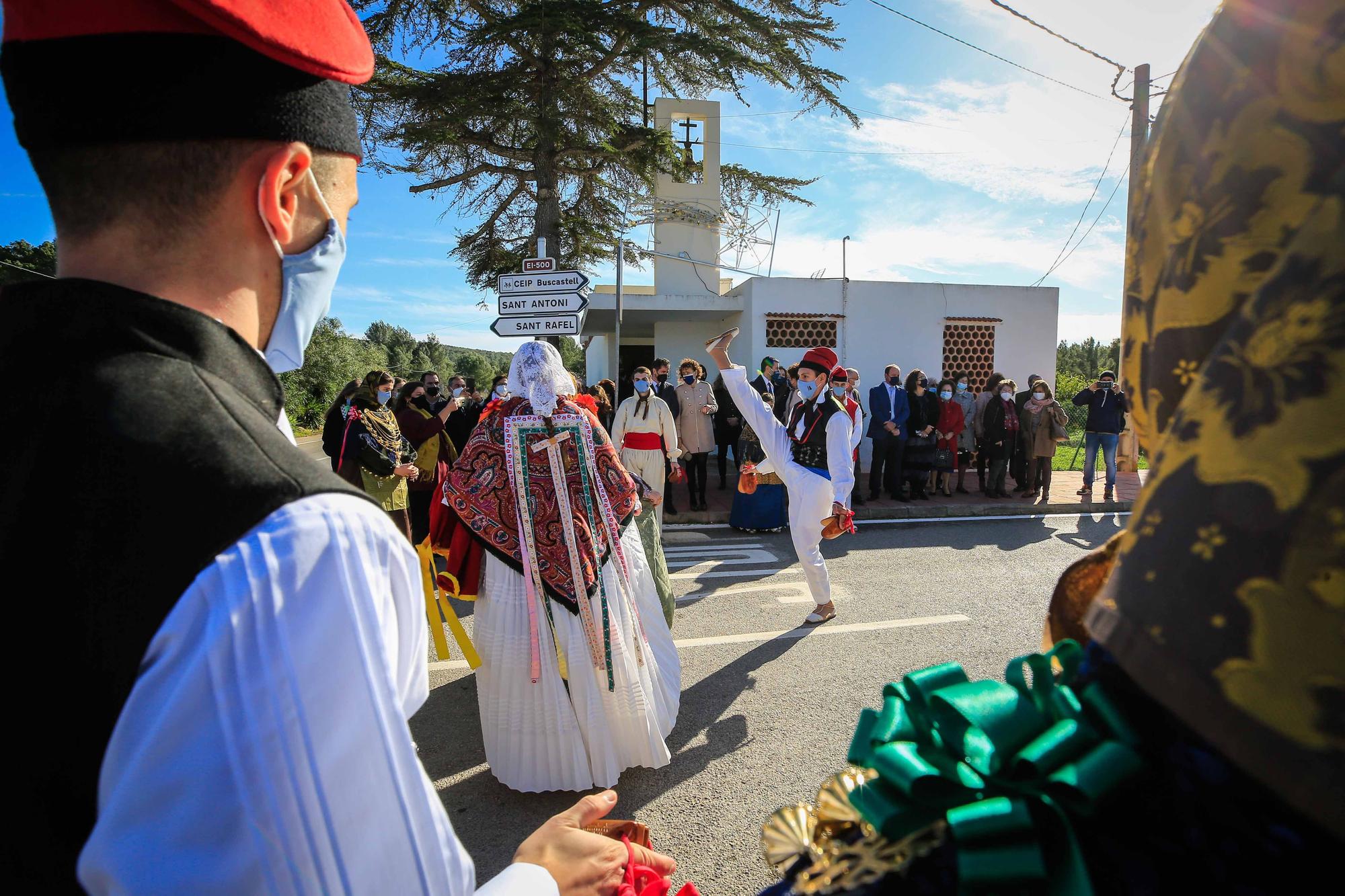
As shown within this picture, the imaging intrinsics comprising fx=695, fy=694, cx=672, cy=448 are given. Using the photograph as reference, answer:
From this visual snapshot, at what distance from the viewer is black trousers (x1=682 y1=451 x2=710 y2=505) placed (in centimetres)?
973

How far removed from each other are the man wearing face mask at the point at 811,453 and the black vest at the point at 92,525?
4354mm

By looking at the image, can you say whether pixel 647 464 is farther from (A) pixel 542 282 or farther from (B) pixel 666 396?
(A) pixel 542 282

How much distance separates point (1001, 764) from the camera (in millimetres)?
547

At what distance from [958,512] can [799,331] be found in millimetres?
5260

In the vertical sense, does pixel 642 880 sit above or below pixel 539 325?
below

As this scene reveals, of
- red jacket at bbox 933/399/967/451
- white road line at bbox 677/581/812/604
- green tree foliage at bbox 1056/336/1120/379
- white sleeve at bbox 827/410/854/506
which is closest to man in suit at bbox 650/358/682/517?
white road line at bbox 677/581/812/604

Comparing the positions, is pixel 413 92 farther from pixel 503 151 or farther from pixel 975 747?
pixel 975 747

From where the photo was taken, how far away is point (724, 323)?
600 inches

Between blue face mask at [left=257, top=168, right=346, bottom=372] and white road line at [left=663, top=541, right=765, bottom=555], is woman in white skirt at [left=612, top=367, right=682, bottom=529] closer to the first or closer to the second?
white road line at [left=663, top=541, right=765, bottom=555]

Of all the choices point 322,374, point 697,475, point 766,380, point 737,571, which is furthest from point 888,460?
point 322,374

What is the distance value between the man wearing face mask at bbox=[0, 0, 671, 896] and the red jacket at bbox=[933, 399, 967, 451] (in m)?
11.0

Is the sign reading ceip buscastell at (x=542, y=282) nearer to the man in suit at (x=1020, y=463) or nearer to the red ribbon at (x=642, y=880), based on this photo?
the red ribbon at (x=642, y=880)

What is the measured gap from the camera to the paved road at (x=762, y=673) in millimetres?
2889

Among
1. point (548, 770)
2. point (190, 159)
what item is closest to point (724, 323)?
point (548, 770)
